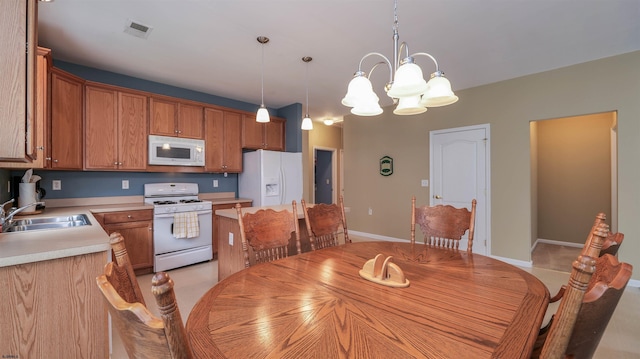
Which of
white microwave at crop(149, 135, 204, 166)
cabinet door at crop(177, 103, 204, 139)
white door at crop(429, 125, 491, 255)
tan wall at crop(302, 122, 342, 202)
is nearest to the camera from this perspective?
white microwave at crop(149, 135, 204, 166)

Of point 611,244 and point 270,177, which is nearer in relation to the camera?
point 611,244

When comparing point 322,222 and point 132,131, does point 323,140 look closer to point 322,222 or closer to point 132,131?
point 132,131

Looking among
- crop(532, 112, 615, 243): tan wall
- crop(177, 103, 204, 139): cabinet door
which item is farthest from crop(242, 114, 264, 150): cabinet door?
crop(532, 112, 615, 243): tan wall

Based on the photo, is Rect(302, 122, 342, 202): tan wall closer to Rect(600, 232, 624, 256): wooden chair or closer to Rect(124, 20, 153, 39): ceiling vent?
Rect(124, 20, 153, 39): ceiling vent

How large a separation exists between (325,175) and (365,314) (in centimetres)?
662

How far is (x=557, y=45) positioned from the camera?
2.88 m

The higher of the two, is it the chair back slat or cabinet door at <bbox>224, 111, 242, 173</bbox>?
cabinet door at <bbox>224, 111, 242, 173</bbox>

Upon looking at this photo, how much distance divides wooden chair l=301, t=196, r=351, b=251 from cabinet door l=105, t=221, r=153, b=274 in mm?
2362

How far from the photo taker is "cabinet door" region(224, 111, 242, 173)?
434 centimetres

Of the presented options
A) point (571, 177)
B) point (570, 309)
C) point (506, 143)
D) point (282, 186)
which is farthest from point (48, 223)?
point (571, 177)

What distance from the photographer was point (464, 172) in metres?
4.22

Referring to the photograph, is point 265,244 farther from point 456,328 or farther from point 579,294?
point 579,294

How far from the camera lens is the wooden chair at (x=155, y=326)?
0.48 meters

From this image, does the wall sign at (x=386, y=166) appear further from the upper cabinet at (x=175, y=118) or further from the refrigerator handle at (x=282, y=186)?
the upper cabinet at (x=175, y=118)
